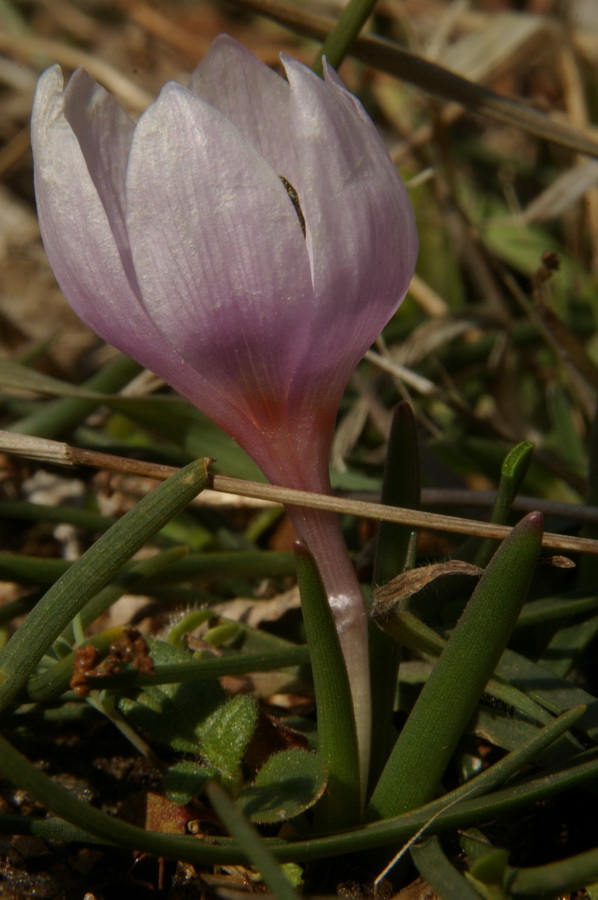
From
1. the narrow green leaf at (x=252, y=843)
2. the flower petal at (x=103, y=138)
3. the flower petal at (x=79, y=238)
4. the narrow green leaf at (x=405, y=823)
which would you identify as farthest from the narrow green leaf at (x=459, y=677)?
the flower petal at (x=103, y=138)

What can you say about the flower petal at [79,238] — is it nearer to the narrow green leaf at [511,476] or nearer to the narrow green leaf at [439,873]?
the narrow green leaf at [511,476]

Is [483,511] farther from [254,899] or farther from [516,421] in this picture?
[254,899]

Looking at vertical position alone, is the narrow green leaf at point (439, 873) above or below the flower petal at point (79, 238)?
below

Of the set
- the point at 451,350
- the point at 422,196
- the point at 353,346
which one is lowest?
the point at 353,346

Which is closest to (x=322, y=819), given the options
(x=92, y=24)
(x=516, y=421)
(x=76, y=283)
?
(x=76, y=283)

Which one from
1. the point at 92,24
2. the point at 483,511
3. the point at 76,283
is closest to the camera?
the point at 76,283

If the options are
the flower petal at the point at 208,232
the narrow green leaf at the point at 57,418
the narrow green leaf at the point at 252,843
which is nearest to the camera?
the narrow green leaf at the point at 252,843

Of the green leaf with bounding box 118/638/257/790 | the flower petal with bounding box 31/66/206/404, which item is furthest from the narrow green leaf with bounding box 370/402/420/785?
the flower petal with bounding box 31/66/206/404

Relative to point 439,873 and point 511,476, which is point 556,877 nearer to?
point 439,873
